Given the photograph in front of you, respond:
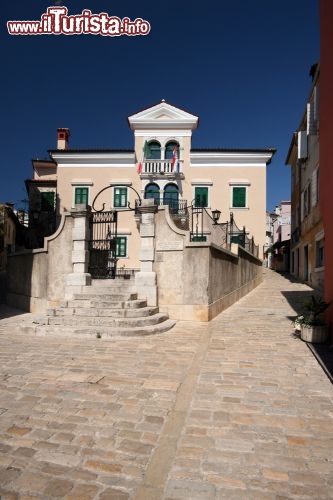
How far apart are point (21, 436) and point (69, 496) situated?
1.05 meters

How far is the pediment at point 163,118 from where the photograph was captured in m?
27.7

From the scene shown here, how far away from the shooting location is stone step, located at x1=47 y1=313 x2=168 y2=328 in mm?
8039

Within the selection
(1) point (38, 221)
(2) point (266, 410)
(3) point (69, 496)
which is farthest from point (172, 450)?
(1) point (38, 221)

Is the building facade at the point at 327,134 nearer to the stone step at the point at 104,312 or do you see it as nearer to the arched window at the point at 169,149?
the stone step at the point at 104,312

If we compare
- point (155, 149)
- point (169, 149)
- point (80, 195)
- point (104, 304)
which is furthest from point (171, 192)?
point (104, 304)

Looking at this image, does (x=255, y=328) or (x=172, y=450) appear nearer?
(x=172, y=450)

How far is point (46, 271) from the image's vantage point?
1120cm

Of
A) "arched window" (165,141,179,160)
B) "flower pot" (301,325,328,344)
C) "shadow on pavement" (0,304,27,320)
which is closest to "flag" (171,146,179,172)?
"arched window" (165,141,179,160)

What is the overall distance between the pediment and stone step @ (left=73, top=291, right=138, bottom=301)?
70.9ft

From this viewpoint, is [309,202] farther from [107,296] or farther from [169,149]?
[107,296]

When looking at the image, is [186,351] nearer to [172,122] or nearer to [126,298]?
[126,298]

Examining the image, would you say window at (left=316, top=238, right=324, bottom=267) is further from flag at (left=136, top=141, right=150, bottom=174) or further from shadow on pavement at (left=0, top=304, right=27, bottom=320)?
flag at (left=136, top=141, right=150, bottom=174)

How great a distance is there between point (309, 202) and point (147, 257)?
14.3 metres

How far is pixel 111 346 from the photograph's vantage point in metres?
6.74
